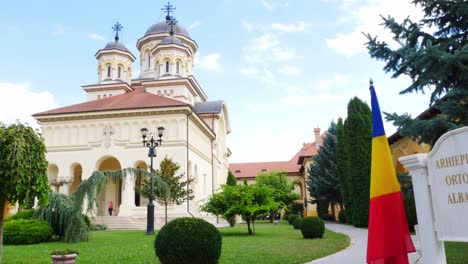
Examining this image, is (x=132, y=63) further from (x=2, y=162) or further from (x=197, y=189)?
(x=2, y=162)

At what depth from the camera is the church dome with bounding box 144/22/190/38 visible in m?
53.1

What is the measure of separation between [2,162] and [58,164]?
97.0 feet

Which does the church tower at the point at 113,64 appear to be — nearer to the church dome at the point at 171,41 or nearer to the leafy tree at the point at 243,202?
the church dome at the point at 171,41

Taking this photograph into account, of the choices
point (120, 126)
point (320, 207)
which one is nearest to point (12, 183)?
point (120, 126)

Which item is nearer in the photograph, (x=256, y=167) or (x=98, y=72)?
(x=98, y=72)

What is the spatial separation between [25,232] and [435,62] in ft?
52.8

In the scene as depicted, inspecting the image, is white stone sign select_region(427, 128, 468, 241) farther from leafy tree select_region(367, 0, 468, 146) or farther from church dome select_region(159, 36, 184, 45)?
church dome select_region(159, 36, 184, 45)

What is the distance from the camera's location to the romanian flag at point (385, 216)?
549 centimetres

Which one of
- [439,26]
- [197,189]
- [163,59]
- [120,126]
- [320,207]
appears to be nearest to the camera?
[439,26]

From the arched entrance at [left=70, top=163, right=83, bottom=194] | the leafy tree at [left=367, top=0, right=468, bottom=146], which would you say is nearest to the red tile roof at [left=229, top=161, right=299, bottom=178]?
the arched entrance at [left=70, top=163, right=83, bottom=194]

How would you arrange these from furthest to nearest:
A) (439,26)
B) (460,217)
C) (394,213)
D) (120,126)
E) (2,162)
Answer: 1. (120,126)
2. (439,26)
3. (2,162)
4. (394,213)
5. (460,217)

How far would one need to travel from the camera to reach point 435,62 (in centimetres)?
839

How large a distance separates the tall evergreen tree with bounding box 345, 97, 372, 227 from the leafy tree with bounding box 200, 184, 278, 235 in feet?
21.6

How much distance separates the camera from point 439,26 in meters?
9.95
